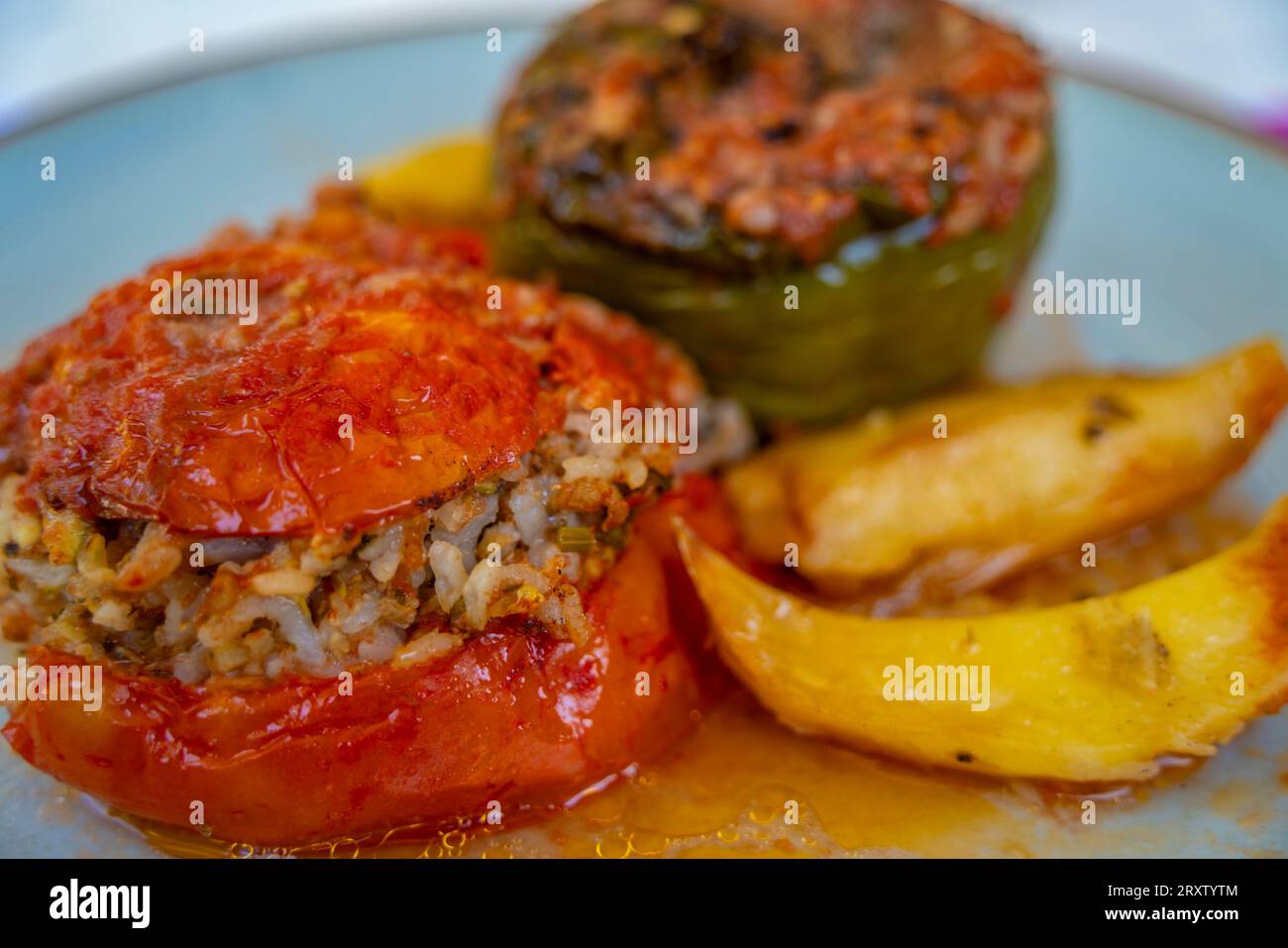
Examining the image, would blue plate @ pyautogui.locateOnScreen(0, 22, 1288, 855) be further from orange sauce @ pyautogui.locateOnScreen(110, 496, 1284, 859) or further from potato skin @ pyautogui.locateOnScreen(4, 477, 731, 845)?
potato skin @ pyautogui.locateOnScreen(4, 477, 731, 845)

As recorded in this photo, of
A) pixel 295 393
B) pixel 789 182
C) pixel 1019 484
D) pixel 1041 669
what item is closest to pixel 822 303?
pixel 789 182

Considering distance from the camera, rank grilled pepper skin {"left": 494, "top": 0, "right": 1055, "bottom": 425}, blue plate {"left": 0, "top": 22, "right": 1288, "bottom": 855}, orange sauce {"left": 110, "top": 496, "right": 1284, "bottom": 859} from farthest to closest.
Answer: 1. blue plate {"left": 0, "top": 22, "right": 1288, "bottom": 855}
2. grilled pepper skin {"left": 494, "top": 0, "right": 1055, "bottom": 425}
3. orange sauce {"left": 110, "top": 496, "right": 1284, "bottom": 859}

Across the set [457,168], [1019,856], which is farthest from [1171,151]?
[1019,856]

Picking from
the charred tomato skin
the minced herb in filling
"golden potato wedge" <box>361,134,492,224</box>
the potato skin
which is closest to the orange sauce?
the potato skin

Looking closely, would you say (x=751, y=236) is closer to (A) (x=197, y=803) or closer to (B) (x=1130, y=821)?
(B) (x=1130, y=821)

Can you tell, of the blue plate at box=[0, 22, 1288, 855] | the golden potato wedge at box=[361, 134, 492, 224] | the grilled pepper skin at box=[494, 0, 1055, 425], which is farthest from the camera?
the golden potato wedge at box=[361, 134, 492, 224]

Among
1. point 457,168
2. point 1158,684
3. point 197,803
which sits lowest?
point 197,803
